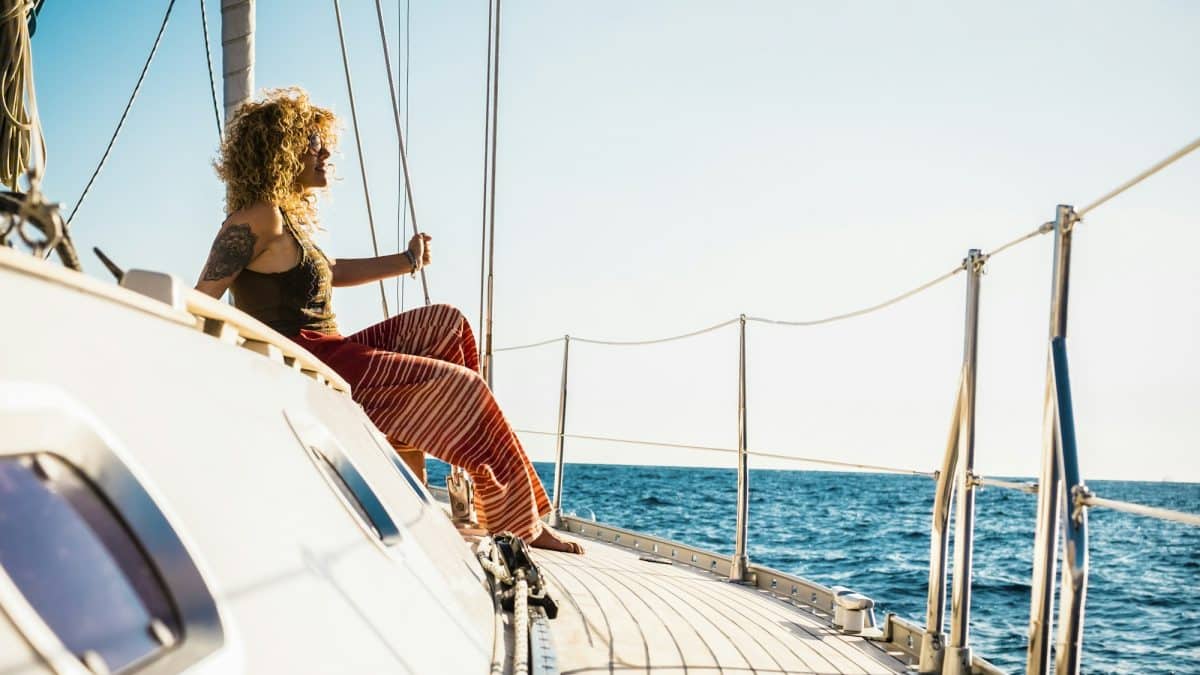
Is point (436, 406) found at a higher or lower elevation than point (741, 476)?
higher

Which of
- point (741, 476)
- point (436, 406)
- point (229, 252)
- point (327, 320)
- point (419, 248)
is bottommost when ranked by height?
point (741, 476)

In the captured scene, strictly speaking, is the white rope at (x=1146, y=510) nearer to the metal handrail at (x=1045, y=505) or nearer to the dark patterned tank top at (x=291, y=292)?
the metal handrail at (x=1045, y=505)

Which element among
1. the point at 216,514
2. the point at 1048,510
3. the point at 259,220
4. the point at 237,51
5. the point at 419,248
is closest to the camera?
the point at 216,514

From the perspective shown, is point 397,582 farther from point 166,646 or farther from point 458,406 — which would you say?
point 458,406

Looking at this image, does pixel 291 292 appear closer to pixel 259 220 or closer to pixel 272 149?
pixel 259 220

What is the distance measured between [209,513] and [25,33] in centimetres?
141

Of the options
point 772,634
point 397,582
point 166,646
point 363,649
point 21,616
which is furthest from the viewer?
point 772,634

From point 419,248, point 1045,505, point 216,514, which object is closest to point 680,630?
point 1045,505

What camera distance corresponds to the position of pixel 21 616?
17.6 inches

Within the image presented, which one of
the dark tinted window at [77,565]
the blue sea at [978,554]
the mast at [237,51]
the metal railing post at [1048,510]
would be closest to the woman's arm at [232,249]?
the mast at [237,51]

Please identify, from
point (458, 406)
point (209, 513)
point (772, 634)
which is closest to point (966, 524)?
point (772, 634)

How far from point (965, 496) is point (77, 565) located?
1.77 m

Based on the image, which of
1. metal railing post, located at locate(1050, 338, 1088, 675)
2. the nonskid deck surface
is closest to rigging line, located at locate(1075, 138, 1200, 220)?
metal railing post, located at locate(1050, 338, 1088, 675)

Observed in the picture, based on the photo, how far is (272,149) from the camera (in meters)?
2.37
